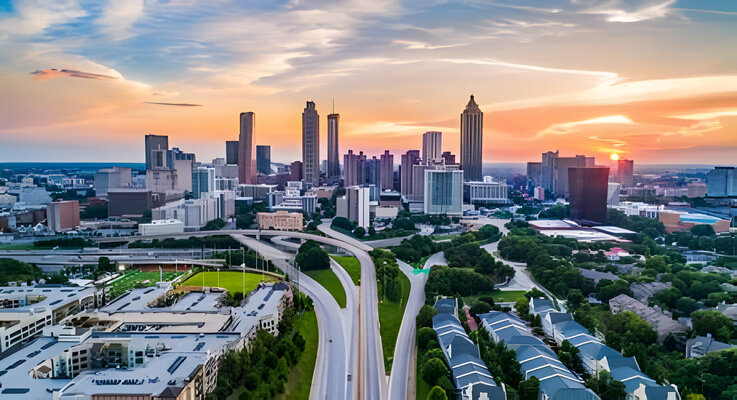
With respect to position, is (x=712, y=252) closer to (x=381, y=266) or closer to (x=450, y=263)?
(x=450, y=263)

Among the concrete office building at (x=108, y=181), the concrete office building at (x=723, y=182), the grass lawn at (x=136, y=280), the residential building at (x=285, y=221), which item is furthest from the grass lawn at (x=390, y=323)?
the concrete office building at (x=108, y=181)

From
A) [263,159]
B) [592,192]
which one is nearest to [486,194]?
[592,192]

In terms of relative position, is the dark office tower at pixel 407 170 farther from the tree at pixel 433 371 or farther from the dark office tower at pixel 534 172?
the tree at pixel 433 371

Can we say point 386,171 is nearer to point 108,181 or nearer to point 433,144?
point 433,144

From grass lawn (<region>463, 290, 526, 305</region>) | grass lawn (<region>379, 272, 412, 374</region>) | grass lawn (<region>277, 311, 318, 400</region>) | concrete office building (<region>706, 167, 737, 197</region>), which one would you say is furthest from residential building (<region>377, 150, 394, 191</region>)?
grass lawn (<region>277, 311, 318, 400</region>)

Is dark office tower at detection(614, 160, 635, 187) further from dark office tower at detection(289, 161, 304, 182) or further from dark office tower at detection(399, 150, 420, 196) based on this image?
dark office tower at detection(289, 161, 304, 182)

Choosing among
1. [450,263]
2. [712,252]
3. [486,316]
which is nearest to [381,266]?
[450,263]
